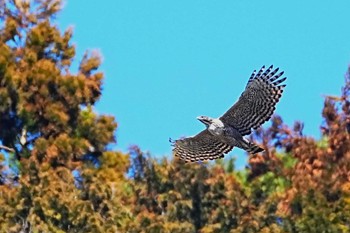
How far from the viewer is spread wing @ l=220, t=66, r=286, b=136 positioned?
25.4 meters

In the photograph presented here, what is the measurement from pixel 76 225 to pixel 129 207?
229 centimetres

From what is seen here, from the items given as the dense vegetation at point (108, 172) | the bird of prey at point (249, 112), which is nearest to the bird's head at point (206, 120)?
the bird of prey at point (249, 112)

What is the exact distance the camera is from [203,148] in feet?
85.9

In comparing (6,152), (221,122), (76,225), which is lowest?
(221,122)

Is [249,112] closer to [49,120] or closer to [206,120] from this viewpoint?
[206,120]

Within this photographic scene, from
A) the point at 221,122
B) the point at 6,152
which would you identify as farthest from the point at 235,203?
the point at 221,122

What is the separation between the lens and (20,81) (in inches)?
1657

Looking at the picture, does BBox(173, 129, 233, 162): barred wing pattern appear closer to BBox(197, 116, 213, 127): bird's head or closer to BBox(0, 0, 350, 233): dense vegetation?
BBox(197, 116, 213, 127): bird's head

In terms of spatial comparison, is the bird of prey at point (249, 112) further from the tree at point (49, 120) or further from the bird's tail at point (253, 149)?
the tree at point (49, 120)

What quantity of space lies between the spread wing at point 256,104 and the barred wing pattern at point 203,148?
627 mm

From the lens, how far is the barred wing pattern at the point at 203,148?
85.4 ft

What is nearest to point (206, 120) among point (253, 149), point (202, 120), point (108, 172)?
point (202, 120)

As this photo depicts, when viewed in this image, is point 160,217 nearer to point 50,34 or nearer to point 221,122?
point 50,34

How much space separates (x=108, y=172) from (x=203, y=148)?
46.9 feet
